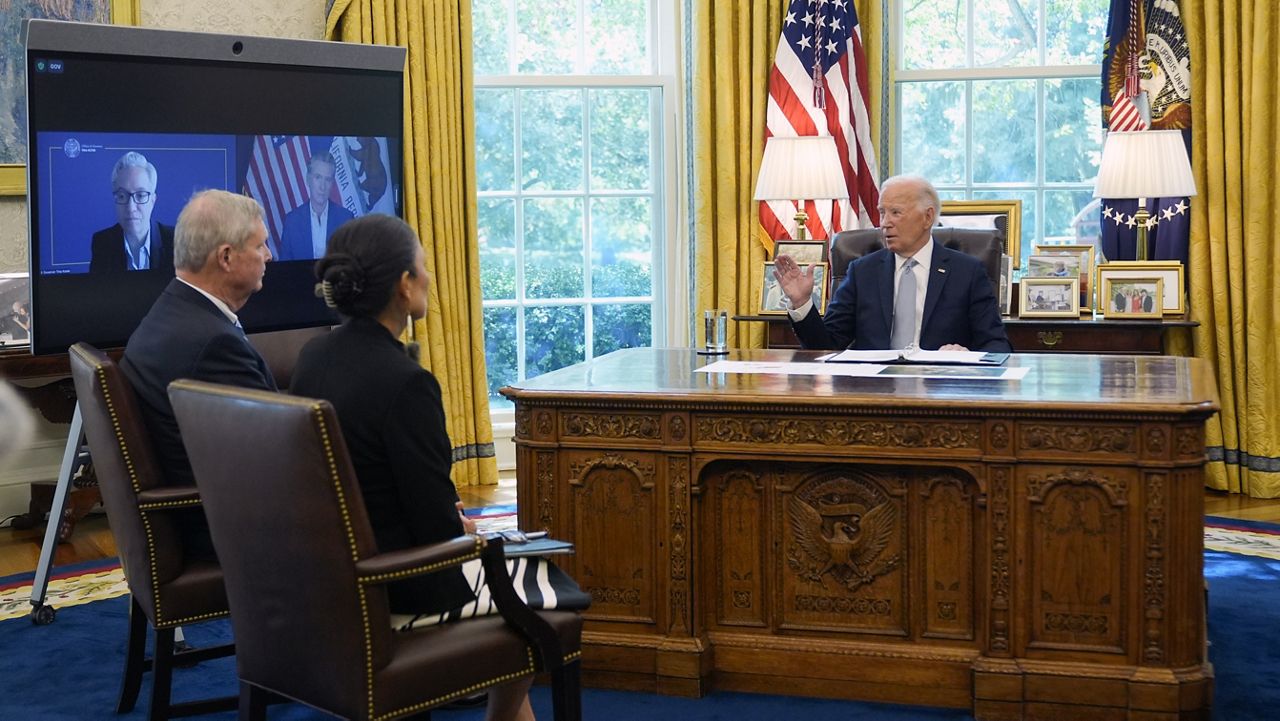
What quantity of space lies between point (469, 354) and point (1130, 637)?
12.1 ft

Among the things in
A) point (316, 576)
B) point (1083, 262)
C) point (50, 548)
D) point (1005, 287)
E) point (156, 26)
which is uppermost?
point (156, 26)

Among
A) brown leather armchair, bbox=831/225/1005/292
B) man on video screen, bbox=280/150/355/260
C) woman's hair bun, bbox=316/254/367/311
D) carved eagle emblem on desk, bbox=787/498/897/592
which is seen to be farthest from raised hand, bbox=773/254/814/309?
woman's hair bun, bbox=316/254/367/311

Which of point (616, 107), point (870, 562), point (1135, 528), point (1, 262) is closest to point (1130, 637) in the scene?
point (1135, 528)

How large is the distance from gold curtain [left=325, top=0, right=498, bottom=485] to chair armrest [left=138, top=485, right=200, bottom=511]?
3118 millimetres

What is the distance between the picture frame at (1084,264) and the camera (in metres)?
5.62

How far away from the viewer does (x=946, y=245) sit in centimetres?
503

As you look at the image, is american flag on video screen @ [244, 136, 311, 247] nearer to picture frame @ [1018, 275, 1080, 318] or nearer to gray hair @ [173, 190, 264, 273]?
gray hair @ [173, 190, 264, 273]

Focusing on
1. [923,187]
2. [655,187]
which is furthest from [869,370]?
[655,187]

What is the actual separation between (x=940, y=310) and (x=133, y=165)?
2.68 meters

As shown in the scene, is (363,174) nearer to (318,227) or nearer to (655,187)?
(318,227)

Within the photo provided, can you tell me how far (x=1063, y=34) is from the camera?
6.20 m

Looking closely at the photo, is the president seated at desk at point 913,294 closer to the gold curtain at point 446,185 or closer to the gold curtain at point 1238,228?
the gold curtain at point 1238,228

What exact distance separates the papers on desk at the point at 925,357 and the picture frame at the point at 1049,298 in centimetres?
151

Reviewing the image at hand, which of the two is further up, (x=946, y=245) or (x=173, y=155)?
(x=173, y=155)
